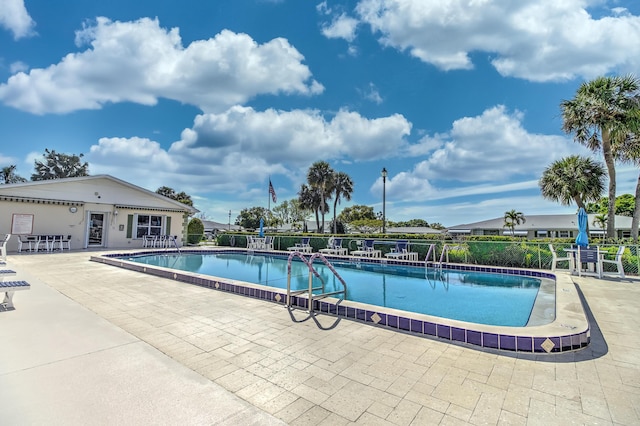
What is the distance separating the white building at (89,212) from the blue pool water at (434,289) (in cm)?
1131

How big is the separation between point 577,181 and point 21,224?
31.4m

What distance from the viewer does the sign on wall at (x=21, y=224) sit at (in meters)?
14.4

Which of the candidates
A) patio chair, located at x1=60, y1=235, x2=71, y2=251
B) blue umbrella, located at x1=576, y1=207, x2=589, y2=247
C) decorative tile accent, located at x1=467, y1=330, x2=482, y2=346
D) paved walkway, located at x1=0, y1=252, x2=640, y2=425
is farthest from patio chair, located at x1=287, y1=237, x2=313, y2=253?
decorative tile accent, located at x1=467, y1=330, x2=482, y2=346

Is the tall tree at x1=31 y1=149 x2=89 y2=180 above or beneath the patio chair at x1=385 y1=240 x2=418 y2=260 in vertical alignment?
above

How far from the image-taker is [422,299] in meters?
7.01

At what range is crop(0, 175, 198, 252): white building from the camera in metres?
14.5

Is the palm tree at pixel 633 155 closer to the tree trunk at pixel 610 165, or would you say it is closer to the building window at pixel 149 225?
the tree trunk at pixel 610 165

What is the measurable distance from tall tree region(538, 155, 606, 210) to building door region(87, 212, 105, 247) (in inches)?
1132

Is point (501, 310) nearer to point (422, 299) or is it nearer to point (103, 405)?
point (422, 299)

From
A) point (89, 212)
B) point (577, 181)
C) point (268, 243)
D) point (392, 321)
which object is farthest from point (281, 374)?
point (577, 181)

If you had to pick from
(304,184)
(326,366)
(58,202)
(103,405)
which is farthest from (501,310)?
(304,184)

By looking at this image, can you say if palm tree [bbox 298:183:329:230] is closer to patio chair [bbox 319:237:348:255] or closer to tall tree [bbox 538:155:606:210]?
patio chair [bbox 319:237:348:255]

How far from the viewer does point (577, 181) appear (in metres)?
19.4

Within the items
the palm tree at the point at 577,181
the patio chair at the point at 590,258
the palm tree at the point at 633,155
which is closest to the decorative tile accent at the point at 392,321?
the patio chair at the point at 590,258
